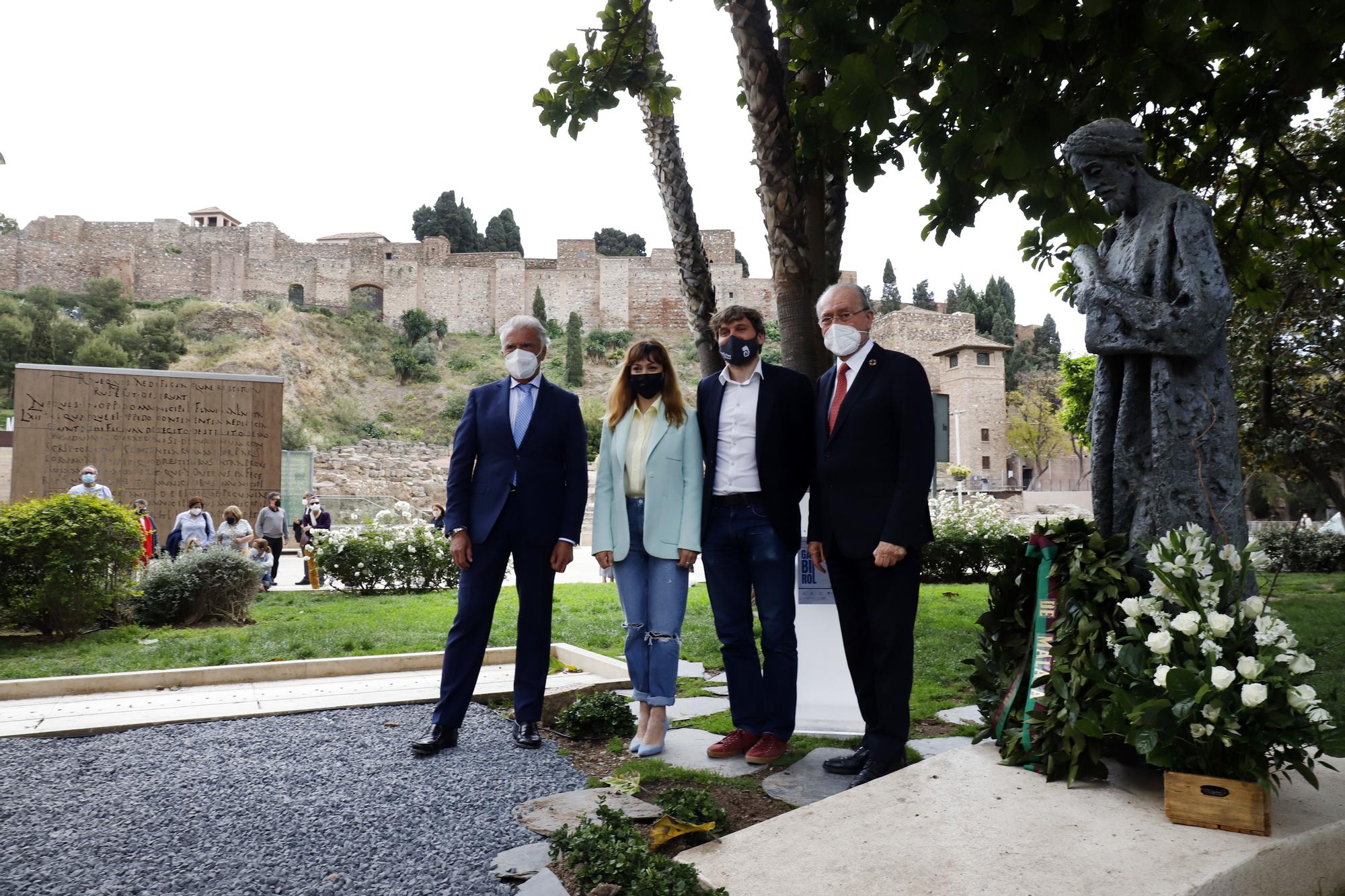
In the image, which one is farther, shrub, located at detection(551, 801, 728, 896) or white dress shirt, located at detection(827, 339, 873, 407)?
white dress shirt, located at detection(827, 339, 873, 407)

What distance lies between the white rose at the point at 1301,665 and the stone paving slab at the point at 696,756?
5.82ft

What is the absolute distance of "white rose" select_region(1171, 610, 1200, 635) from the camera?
7.29ft

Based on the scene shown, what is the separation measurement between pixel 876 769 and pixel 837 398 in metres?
1.34

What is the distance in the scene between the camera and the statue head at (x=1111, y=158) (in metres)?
2.71

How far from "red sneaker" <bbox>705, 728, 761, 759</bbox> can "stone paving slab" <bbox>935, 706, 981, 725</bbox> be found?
1.04 m

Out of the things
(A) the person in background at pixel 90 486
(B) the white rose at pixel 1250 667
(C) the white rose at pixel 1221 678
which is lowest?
(C) the white rose at pixel 1221 678

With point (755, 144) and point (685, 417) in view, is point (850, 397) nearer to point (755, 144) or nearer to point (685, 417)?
point (685, 417)

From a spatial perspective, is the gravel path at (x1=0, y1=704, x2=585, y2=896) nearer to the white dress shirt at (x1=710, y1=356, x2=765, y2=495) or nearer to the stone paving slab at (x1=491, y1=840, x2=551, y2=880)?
the stone paving slab at (x1=491, y1=840, x2=551, y2=880)

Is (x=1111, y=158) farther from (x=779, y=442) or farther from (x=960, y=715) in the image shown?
(x=960, y=715)

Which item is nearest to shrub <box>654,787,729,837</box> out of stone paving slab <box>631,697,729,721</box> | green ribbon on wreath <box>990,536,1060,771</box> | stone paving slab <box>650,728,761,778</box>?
stone paving slab <box>650,728,761,778</box>

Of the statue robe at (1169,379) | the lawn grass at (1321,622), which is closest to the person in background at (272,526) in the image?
the lawn grass at (1321,622)

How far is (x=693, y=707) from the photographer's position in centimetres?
436

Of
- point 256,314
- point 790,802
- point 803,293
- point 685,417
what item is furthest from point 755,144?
point 256,314

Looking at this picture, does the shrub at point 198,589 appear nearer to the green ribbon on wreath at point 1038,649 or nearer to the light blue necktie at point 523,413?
the light blue necktie at point 523,413
